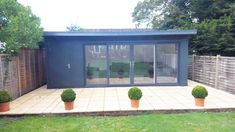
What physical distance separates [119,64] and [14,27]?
15.4ft

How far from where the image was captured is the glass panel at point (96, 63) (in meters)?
10.2

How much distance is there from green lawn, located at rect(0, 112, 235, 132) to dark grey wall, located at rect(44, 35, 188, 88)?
439 cm

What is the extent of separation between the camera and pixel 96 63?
1026 cm

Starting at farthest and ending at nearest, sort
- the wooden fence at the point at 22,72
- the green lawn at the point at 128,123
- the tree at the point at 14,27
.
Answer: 1. the wooden fence at the point at 22,72
2. the tree at the point at 14,27
3. the green lawn at the point at 128,123

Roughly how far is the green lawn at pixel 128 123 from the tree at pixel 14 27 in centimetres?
244

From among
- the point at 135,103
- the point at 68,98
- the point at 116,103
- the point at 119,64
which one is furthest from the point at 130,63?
the point at 68,98

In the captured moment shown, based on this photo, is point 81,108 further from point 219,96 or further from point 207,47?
point 207,47

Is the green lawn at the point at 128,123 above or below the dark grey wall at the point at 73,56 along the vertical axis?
below

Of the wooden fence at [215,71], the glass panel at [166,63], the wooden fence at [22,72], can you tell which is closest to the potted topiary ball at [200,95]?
the wooden fence at [215,71]

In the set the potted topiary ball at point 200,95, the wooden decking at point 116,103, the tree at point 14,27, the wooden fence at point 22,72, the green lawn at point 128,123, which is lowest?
the green lawn at point 128,123

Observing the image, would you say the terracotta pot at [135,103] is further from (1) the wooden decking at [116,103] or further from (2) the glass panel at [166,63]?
(2) the glass panel at [166,63]

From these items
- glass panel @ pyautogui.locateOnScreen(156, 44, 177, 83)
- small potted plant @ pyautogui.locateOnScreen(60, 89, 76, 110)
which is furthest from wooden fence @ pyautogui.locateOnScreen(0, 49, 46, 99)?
glass panel @ pyautogui.locateOnScreen(156, 44, 177, 83)

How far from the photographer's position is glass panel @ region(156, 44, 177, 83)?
403 inches

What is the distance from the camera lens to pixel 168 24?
15820mm
